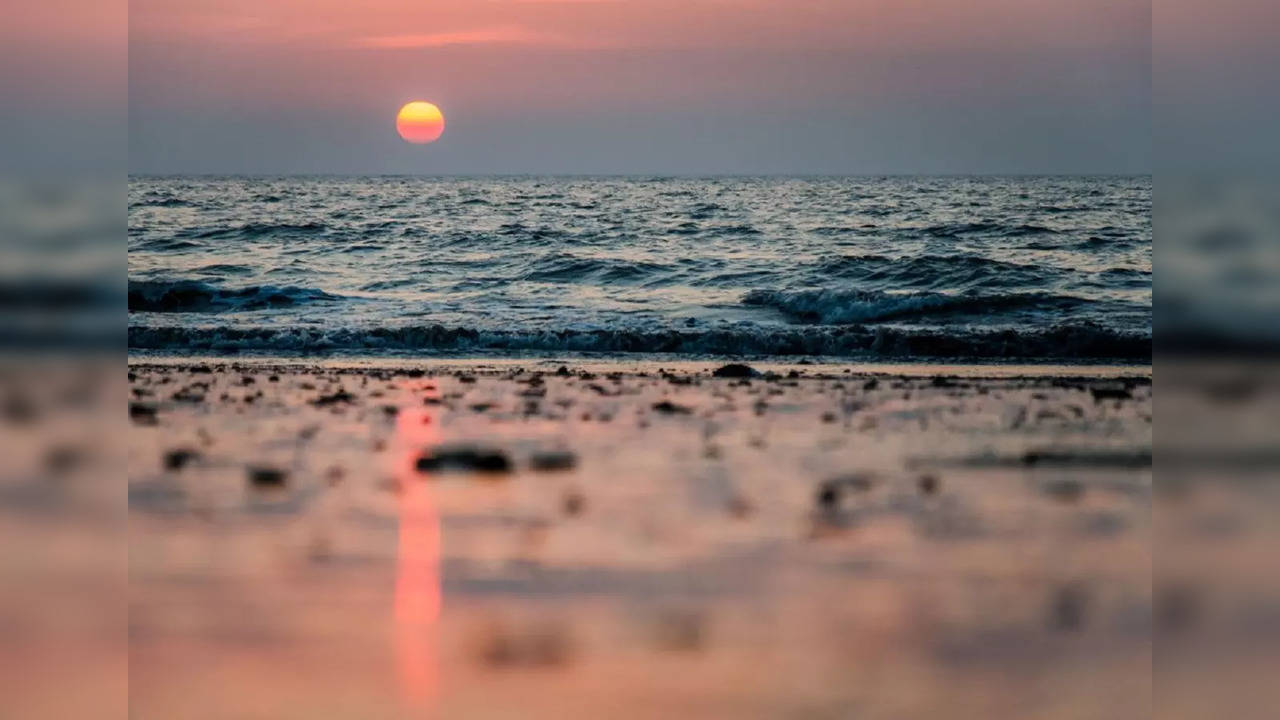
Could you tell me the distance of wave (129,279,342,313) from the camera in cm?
3073

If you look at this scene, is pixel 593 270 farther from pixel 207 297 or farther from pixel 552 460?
pixel 552 460

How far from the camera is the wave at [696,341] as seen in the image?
22328mm

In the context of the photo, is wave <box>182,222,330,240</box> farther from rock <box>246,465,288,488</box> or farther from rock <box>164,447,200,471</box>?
rock <box>246,465,288,488</box>

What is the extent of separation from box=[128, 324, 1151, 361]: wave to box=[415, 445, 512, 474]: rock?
1206 cm

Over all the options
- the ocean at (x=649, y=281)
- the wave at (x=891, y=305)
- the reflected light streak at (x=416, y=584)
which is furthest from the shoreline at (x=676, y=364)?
the reflected light streak at (x=416, y=584)

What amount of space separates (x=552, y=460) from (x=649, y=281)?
2424 cm

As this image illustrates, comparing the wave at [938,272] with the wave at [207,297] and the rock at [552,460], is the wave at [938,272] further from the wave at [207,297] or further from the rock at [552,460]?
the rock at [552,460]

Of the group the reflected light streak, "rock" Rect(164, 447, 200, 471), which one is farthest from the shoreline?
the reflected light streak

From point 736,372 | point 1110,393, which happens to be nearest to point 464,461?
point 736,372

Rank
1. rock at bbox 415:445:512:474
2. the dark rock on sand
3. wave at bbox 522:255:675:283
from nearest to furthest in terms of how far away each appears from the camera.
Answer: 1. rock at bbox 415:445:512:474
2. the dark rock on sand
3. wave at bbox 522:255:675:283

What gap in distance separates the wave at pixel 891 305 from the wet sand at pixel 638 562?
14125mm

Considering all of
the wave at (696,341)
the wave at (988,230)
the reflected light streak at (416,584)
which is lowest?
the reflected light streak at (416,584)
